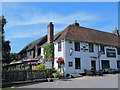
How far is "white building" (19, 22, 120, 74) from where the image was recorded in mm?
20578

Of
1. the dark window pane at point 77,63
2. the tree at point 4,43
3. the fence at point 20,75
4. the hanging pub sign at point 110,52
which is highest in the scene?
the tree at point 4,43

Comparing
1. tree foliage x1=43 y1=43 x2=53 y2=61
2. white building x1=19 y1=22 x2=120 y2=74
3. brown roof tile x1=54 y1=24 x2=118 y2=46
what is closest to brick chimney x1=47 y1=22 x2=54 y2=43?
white building x1=19 y1=22 x2=120 y2=74

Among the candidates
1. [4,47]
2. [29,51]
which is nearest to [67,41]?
[29,51]

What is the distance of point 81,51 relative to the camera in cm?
2178

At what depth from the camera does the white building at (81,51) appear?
20578mm

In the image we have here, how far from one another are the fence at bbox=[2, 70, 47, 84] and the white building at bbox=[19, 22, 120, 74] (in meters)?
5.83

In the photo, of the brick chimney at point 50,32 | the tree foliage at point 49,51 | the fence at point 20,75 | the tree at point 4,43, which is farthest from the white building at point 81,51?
the tree at point 4,43

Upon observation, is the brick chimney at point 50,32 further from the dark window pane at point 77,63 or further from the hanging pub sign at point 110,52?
the hanging pub sign at point 110,52

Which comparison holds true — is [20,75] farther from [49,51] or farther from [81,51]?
[81,51]

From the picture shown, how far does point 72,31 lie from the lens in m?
23.3

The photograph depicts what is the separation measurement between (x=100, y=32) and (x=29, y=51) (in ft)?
50.9

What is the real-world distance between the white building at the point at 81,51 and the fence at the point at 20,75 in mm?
5832

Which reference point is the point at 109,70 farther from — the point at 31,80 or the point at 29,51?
the point at 29,51

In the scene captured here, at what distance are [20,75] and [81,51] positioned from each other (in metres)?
11.2
